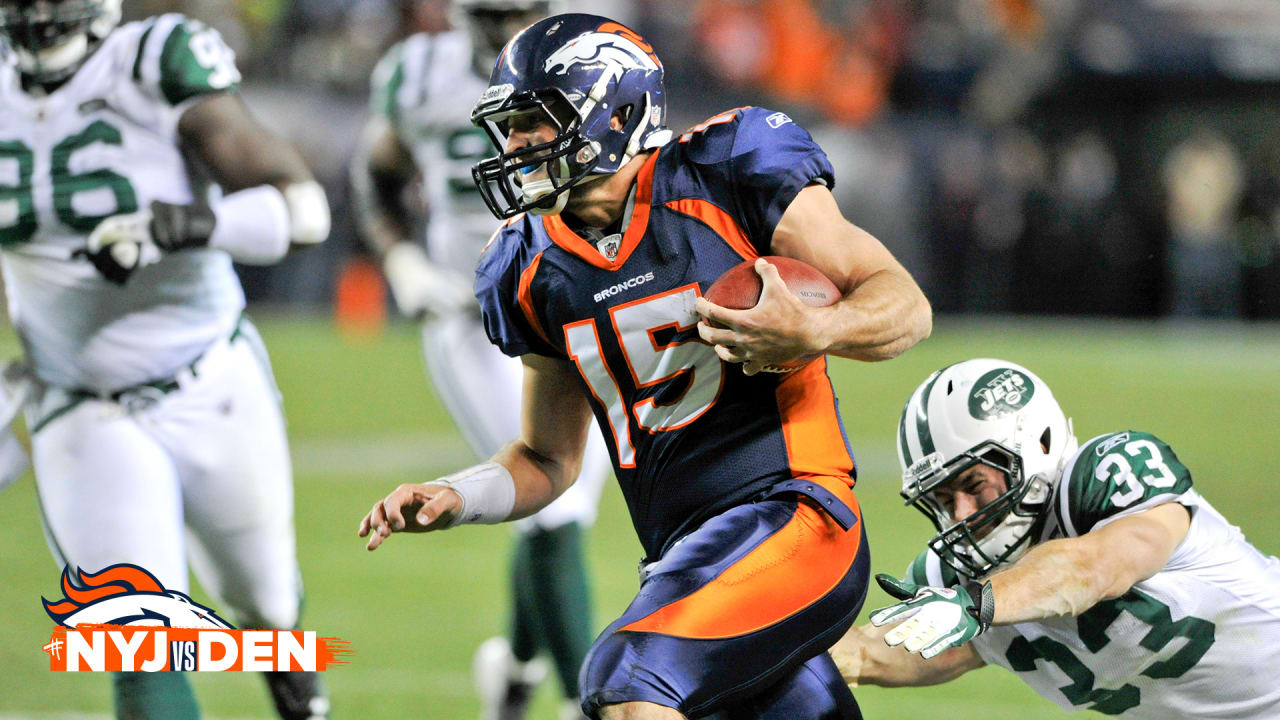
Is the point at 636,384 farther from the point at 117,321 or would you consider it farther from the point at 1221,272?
the point at 1221,272

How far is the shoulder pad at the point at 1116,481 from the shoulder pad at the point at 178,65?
2.22m

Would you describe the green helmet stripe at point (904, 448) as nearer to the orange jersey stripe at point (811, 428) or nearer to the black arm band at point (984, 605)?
the orange jersey stripe at point (811, 428)

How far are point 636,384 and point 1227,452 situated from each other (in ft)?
27.4

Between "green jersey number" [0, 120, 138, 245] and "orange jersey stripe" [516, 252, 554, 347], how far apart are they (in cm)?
121

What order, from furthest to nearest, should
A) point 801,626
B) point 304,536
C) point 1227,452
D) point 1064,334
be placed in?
point 1064,334
point 1227,452
point 304,536
point 801,626

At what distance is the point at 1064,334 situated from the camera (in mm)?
17484

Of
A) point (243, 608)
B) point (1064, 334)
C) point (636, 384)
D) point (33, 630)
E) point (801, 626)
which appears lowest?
point (1064, 334)

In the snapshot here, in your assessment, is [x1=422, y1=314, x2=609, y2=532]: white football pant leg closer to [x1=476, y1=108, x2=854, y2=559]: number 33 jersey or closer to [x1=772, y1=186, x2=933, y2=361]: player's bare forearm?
[x1=476, y1=108, x2=854, y2=559]: number 33 jersey

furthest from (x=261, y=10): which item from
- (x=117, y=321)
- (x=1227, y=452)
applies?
(x=117, y=321)

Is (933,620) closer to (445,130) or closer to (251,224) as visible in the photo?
(251,224)

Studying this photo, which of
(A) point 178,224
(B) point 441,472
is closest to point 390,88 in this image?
(A) point 178,224

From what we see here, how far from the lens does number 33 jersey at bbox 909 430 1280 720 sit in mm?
3203

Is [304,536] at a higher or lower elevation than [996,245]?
higher

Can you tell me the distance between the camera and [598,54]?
3186 millimetres
